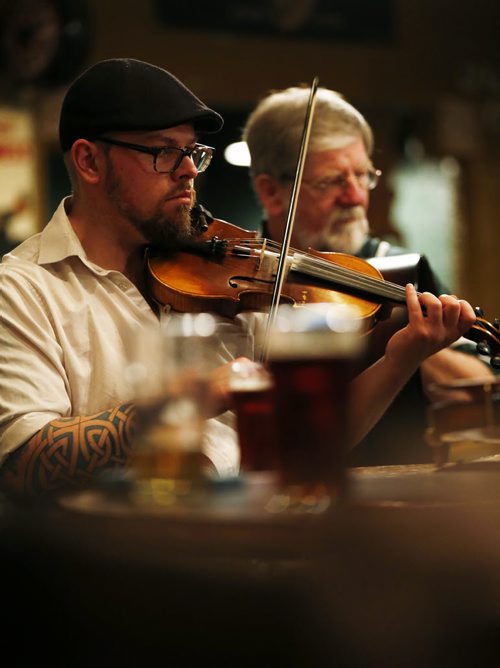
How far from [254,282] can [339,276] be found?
158 millimetres

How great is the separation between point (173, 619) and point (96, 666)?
0.08 metres

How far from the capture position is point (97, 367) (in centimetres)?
171

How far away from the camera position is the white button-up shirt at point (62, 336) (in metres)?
1.57

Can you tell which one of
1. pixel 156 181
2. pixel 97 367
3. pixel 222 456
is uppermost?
pixel 156 181

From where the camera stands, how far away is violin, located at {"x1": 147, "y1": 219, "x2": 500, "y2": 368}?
177 centimetres

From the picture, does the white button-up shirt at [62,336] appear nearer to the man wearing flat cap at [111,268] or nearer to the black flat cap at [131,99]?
the man wearing flat cap at [111,268]

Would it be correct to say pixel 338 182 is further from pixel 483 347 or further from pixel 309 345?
pixel 309 345

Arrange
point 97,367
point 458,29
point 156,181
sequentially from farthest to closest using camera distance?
point 458,29
point 156,181
point 97,367

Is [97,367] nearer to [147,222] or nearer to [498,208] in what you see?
[147,222]

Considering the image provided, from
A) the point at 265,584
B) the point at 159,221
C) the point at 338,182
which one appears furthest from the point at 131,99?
the point at 265,584

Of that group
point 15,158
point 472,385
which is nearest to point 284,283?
point 472,385

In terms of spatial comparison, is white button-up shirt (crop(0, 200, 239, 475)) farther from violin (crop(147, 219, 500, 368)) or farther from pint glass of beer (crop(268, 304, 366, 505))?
pint glass of beer (crop(268, 304, 366, 505))

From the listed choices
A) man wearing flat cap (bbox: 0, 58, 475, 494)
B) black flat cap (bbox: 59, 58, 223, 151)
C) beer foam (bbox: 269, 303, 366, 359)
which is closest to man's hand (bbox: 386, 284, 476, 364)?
man wearing flat cap (bbox: 0, 58, 475, 494)

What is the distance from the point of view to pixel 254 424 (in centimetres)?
96
